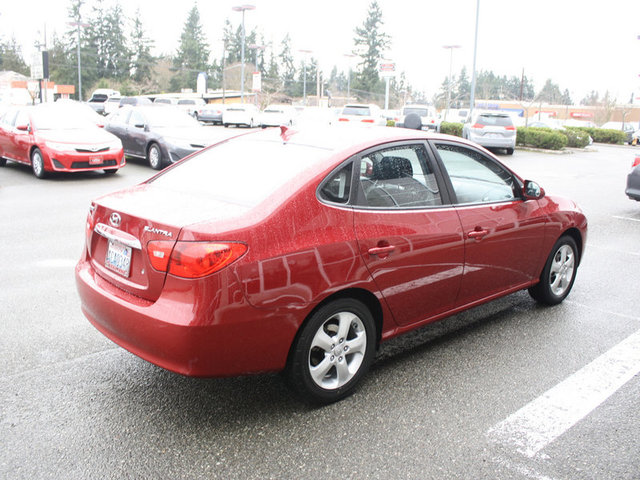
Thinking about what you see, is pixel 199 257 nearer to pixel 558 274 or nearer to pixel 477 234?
pixel 477 234

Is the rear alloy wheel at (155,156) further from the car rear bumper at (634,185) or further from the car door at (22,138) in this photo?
the car rear bumper at (634,185)

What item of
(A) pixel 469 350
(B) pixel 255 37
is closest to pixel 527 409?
(A) pixel 469 350

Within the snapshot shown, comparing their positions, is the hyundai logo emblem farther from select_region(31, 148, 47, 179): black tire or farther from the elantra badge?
select_region(31, 148, 47, 179): black tire

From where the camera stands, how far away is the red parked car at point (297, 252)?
298cm

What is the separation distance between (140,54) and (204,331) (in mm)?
93872

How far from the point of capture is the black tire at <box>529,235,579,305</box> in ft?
16.9

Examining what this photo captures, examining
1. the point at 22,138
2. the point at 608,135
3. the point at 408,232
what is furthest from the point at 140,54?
the point at 408,232

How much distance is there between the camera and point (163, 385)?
3.72 metres

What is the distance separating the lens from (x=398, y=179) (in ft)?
12.7

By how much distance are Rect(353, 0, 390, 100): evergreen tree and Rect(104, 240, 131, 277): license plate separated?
86913 mm

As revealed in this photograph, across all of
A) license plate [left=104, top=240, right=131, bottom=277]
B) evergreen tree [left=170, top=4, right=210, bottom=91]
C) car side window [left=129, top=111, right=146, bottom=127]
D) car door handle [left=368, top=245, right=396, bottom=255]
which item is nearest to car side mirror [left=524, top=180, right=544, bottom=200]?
car door handle [left=368, top=245, right=396, bottom=255]

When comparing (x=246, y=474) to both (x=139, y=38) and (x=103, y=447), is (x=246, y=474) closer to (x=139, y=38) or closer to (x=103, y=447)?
(x=103, y=447)

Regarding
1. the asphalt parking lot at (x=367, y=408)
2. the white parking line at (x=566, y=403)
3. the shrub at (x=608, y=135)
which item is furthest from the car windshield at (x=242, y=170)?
the shrub at (x=608, y=135)

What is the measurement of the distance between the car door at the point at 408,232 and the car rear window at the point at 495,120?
65.3 ft
